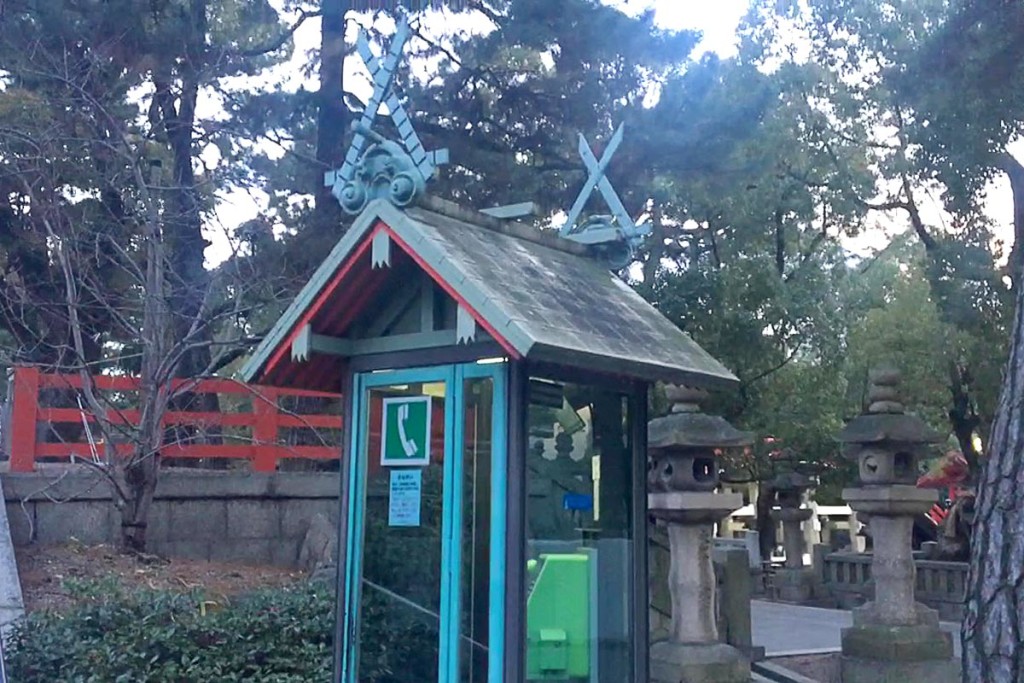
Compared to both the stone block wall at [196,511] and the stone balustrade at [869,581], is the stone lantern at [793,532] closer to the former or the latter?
the stone balustrade at [869,581]

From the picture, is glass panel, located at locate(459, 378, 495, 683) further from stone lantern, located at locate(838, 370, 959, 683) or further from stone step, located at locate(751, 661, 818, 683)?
stone lantern, located at locate(838, 370, 959, 683)

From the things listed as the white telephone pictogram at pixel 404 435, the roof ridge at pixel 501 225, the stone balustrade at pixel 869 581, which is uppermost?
the roof ridge at pixel 501 225

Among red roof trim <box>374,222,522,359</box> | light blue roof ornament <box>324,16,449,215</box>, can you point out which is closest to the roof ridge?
light blue roof ornament <box>324,16,449,215</box>

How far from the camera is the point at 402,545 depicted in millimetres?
5816

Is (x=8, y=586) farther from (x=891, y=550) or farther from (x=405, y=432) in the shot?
(x=891, y=550)

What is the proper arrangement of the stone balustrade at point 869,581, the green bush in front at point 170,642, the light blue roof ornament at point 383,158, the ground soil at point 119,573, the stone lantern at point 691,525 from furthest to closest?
1. the stone balustrade at point 869,581
2. the ground soil at point 119,573
3. the stone lantern at point 691,525
4. the green bush in front at point 170,642
5. the light blue roof ornament at point 383,158

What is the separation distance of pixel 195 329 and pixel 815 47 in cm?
1308

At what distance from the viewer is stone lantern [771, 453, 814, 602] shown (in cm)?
1731

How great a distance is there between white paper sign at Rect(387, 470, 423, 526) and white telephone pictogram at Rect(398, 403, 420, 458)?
107 mm

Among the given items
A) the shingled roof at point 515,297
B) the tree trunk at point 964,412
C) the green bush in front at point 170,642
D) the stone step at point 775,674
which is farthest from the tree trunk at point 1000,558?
the tree trunk at point 964,412

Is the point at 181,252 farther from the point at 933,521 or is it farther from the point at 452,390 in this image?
the point at 933,521

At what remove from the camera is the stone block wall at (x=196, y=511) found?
11.4 meters

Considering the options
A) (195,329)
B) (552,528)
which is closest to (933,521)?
(195,329)

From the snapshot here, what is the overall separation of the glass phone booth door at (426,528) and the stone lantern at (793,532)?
41.6ft
